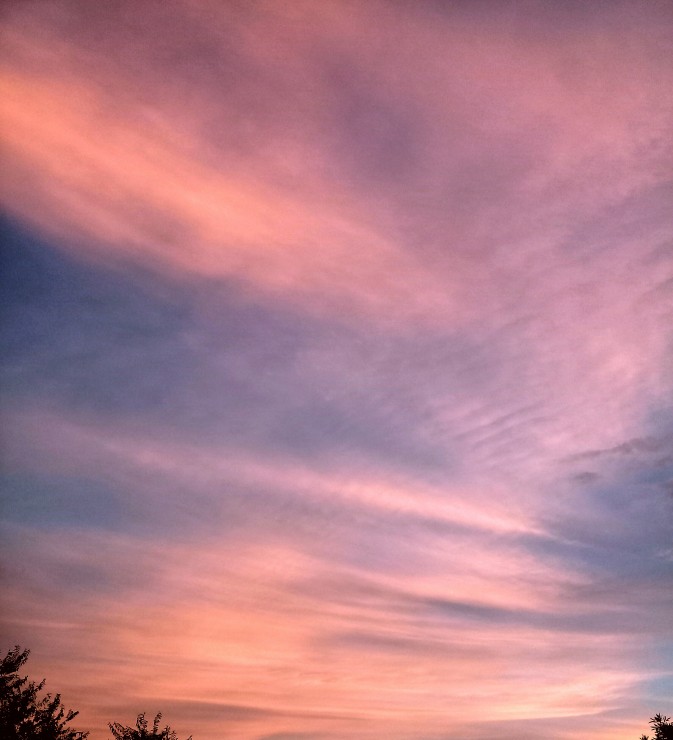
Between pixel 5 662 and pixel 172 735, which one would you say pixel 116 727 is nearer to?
pixel 172 735

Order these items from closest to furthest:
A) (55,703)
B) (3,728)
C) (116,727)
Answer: (3,728) → (55,703) → (116,727)

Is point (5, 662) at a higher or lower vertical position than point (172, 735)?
higher

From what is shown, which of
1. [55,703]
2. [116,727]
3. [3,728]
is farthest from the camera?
[116,727]

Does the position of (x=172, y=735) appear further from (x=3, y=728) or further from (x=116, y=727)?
(x=3, y=728)

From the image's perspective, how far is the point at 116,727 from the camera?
2454 inches

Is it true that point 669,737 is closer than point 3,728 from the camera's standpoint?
No

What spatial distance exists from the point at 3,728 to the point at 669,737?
216ft

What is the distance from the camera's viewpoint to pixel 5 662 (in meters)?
44.8

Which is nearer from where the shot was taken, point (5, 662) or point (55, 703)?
point (5, 662)

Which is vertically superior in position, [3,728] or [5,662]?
[5,662]

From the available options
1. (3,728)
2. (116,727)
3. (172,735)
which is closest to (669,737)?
(172,735)

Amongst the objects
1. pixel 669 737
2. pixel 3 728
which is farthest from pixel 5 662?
pixel 669 737

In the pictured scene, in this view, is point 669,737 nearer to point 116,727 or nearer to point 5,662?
point 116,727

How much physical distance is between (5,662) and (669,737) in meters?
67.1
